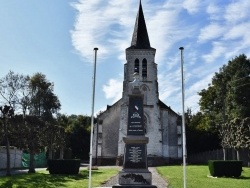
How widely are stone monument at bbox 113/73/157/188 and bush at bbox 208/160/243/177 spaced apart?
8552 mm

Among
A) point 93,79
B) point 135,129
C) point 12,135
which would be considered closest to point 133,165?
point 135,129

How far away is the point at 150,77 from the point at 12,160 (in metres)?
20.2

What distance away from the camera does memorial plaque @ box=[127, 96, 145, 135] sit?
16.9 m

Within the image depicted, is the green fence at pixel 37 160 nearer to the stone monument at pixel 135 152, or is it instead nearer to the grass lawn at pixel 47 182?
the grass lawn at pixel 47 182

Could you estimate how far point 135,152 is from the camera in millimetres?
16469

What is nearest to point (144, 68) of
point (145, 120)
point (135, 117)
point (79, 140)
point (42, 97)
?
point (145, 120)

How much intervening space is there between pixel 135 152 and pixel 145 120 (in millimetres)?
28744

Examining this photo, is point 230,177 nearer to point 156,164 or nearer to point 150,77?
point 156,164

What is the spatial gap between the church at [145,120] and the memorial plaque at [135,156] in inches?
1096

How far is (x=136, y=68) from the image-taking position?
46.8 m

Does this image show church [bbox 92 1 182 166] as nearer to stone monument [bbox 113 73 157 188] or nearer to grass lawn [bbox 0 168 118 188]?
grass lawn [bbox 0 168 118 188]

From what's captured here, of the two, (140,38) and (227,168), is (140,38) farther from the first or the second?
(227,168)

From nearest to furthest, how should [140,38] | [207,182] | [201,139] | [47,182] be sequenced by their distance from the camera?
[207,182], [47,182], [140,38], [201,139]

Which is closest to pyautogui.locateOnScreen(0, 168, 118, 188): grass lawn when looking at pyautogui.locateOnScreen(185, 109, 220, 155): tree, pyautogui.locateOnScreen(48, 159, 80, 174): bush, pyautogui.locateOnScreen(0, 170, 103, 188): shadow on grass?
pyautogui.locateOnScreen(0, 170, 103, 188): shadow on grass
